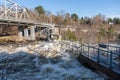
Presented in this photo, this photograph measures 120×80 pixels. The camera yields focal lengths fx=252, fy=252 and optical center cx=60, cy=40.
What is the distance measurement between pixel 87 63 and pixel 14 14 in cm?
6411

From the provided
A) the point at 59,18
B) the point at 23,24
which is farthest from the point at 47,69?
the point at 59,18

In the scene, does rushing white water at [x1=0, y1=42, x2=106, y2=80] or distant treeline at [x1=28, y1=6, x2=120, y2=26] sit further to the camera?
distant treeline at [x1=28, y1=6, x2=120, y2=26]

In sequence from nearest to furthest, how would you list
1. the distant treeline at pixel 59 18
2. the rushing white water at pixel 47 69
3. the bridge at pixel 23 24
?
the rushing white water at pixel 47 69
the bridge at pixel 23 24
the distant treeline at pixel 59 18

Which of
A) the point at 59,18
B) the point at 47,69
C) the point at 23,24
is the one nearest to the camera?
the point at 47,69

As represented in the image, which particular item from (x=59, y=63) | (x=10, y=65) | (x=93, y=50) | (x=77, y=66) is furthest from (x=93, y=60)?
(x=10, y=65)

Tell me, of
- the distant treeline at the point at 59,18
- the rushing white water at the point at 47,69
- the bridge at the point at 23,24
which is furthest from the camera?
the distant treeline at the point at 59,18

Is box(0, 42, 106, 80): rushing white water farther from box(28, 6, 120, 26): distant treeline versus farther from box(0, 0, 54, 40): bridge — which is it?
box(28, 6, 120, 26): distant treeline

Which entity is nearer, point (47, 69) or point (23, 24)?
point (47, 69)

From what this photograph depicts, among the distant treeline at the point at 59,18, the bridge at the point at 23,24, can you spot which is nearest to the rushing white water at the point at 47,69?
the bridge at the point at 23,24

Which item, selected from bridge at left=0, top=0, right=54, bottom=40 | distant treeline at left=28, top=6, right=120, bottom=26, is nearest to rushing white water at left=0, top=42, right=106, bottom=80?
bridge at left=0, top=0, right=54, bottom=40

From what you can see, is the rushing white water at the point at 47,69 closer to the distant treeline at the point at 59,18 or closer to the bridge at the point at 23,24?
the bridge at the point at 23,24

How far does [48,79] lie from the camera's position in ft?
51.6

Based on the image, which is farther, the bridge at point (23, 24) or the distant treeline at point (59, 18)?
the distant treeline at point (59, 18)

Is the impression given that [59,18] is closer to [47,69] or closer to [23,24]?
[23,24]
